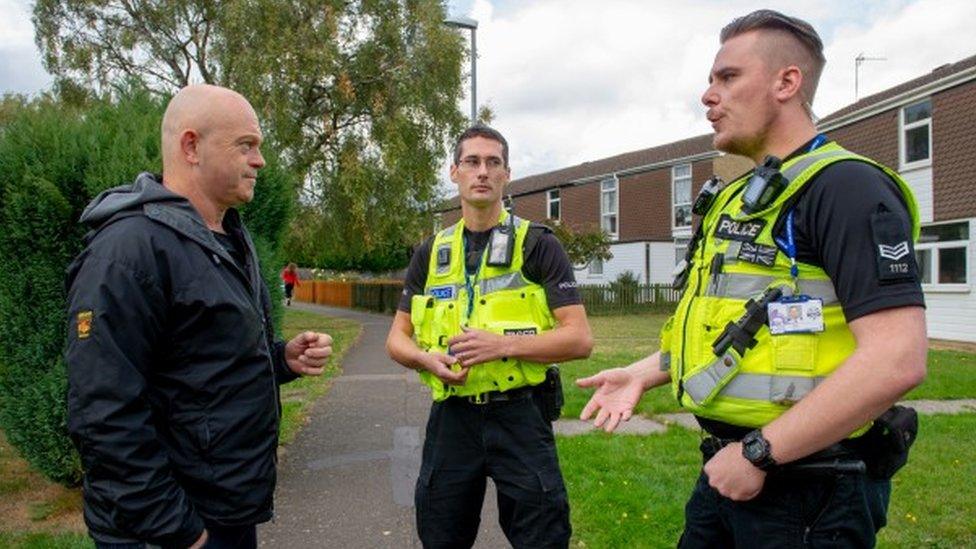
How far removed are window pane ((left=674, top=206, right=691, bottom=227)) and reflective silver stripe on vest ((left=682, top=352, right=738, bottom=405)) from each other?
31.8 metres

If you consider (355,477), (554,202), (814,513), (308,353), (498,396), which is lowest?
(355,477)

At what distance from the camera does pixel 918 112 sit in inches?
742

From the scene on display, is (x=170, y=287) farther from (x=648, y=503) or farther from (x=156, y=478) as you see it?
(x=648, y=503)

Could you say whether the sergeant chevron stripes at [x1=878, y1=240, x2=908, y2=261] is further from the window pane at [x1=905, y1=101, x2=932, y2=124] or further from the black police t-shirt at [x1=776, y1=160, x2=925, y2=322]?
the window pane at [x1=905, y1=101, x2=932, y2=124]

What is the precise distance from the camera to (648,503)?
500cm

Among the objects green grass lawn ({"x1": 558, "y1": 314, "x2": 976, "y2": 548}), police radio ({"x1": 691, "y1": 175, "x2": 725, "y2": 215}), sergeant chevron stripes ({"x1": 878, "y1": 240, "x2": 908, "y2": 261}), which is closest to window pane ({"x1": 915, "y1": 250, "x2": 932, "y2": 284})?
green grass lawn ({"x1": 558, "y1": 314, "x2": 976, "y2": 548})

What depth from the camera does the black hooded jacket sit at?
204cm

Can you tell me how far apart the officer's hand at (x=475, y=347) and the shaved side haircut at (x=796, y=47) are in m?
1.55

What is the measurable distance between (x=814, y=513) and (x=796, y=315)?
525mm

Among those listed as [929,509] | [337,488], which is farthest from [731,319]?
[337,488]

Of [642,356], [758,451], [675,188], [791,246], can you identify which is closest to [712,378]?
[758,451]

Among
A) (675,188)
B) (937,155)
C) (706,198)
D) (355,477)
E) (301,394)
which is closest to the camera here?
(706,198)

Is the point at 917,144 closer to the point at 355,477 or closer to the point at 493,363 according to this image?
the point at 355,477

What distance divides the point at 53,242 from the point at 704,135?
3568 cm
